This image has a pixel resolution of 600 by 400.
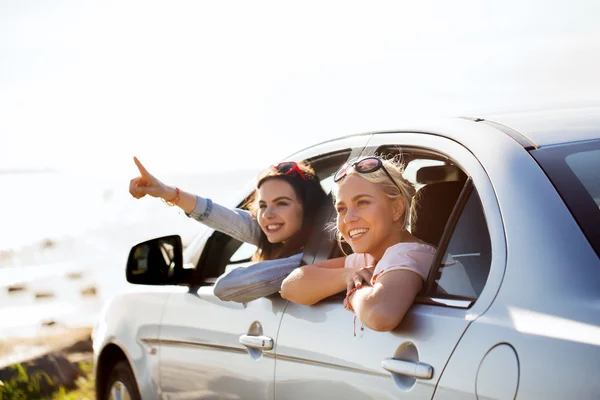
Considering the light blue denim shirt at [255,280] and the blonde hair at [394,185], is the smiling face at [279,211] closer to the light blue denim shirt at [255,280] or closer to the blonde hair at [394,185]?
the light blue denim shirt at [255,280]

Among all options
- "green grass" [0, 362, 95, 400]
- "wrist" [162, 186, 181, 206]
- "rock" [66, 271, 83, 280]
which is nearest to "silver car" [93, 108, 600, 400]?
"wrist" [162, 186, 181, 206]

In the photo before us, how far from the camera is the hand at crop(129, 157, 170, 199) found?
450 centimetres

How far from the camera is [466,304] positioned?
2840mm

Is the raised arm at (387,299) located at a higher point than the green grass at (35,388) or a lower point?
higher

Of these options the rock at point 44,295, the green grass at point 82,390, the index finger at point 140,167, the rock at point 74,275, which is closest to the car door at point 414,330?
the index finger at point 140,167

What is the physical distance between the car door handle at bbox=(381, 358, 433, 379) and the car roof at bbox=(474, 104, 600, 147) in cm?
69

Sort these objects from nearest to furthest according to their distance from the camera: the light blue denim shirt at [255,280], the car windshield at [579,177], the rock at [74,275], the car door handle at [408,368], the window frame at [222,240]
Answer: the car windshield at [579,177]
the car door handle at [408,368]
the light blue denim shirt at [255,280]
the window frame at [222,240]
the rock at [74,275]

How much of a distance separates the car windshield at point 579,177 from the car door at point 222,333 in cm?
A: 99

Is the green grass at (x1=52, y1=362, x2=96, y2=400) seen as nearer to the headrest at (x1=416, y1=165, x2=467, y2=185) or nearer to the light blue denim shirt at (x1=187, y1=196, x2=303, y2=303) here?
the light blue denim shirt at (x1=187, y1=196, x2=303, y2=303)

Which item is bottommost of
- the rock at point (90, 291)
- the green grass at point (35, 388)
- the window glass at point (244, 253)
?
the rock at point (90, 291)

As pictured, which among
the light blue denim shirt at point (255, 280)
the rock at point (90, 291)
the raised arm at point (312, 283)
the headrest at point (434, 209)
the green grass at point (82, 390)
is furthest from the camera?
the rock at point (90, 291)

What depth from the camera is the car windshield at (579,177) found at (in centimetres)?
266

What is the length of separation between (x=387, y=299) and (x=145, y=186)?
6.04 feet

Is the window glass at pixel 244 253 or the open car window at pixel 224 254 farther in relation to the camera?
the window glass at pixel 244 253
